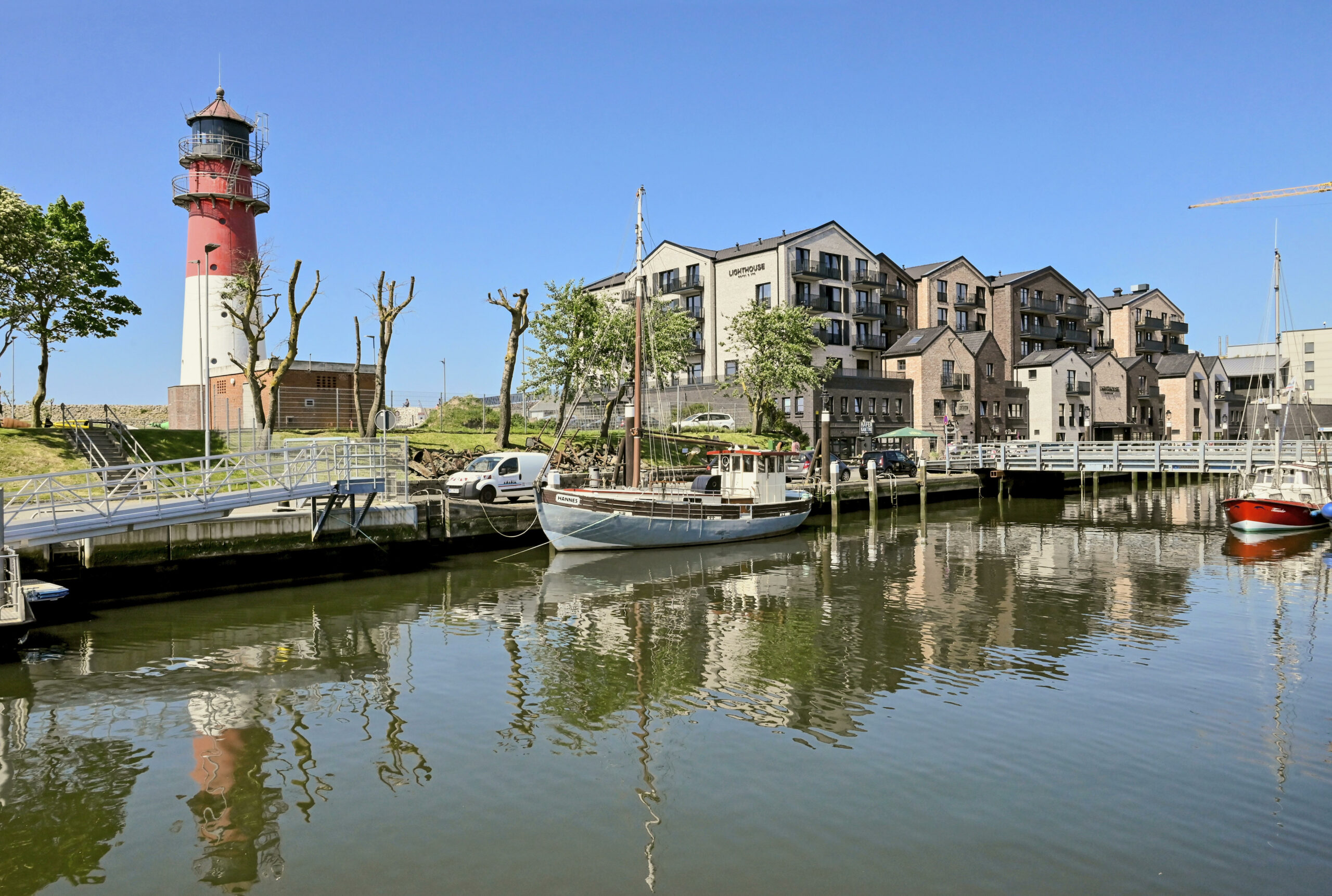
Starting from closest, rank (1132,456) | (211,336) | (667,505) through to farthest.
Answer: (667,505), (211,336), (1132,456)

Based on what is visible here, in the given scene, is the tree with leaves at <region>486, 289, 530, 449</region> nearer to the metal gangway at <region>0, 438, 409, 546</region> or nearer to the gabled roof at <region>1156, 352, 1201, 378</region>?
the metal gangway at <region>0, 438, 409, 546</region>

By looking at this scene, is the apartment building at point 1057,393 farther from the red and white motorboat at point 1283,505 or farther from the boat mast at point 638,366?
the boat mast at point 638,366

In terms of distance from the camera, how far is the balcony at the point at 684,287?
73375mm

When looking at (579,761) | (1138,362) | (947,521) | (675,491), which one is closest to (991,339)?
(1138,362)

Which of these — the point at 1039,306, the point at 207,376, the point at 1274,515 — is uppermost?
the point at 1039,306

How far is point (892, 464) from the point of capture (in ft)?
180

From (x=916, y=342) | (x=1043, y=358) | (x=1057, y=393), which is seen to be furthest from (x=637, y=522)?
(x=1043, y=358)

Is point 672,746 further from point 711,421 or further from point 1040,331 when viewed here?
point 1040,331

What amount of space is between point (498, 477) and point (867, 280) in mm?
49070

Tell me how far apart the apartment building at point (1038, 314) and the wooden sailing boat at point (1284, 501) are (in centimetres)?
4744

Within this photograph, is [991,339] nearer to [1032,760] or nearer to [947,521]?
[947,521]

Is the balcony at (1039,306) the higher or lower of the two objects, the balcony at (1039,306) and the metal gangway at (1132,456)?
the higher

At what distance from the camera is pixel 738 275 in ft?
235

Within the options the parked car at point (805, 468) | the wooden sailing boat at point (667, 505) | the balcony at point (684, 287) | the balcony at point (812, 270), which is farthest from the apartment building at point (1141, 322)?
the wooden sailing boat at point (667, 505)
